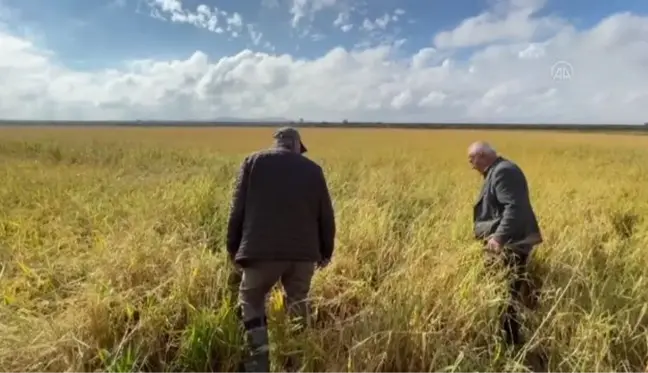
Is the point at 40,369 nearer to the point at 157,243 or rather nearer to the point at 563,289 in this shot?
the point at 157,243

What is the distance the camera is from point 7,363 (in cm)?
279

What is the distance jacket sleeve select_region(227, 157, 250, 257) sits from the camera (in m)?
3.12

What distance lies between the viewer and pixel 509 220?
3635 millimetres

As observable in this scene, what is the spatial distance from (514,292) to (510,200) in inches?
28.7

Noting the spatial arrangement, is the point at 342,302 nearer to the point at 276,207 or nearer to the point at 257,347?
the point at 257,347

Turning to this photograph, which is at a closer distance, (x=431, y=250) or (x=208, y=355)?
(x=208, y=355)

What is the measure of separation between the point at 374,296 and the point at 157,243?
194cm

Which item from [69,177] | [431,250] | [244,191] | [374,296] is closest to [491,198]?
[431,250]

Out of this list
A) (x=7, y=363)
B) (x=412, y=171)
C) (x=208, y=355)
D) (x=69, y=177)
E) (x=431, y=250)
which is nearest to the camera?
(x=7, y=363)

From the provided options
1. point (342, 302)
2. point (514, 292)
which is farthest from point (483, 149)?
point (342, 302)

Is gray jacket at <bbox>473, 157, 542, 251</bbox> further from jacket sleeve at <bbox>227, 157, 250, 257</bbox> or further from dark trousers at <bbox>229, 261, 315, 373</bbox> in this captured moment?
jacket sleeve at <bbox>227, 157, 250, 257</bbox>

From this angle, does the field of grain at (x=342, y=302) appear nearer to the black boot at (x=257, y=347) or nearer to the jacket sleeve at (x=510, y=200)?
the black boot at (x=257, y=347)

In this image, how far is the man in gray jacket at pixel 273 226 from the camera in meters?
3.06

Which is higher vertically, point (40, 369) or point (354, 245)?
point (354, 245)
